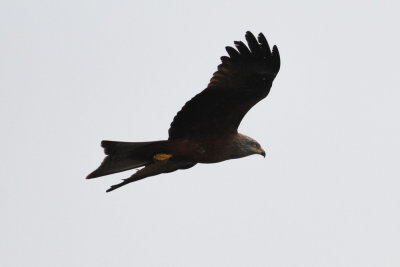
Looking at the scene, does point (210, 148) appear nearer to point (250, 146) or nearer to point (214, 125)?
point (214, 125)

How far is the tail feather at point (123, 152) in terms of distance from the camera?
50.3 feet

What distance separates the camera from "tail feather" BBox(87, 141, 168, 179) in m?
15.3

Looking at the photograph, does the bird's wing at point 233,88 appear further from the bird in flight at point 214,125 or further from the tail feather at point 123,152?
the tail feather at point 123,152

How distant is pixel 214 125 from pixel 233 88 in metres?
0.70

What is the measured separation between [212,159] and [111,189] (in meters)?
1.59

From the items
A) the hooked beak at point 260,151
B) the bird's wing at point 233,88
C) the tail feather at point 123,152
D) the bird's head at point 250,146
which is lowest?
the hooked beak at point 260,151

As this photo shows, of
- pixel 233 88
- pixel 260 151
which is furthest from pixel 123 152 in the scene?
pixel 260 151

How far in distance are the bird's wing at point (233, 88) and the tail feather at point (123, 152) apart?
1.14 feet

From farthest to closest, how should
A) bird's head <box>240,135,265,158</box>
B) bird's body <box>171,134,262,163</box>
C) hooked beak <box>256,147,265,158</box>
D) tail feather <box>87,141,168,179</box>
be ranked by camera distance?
hooked beak <box>256,147,265,158</box>
bird's head <box>240,135,265,158</box>
bird's body <box>171,134,262,163</box>
tail feather <box>87,141,168,179</box>

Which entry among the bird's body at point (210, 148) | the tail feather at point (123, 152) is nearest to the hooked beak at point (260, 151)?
the bird's body at point (210, 148)

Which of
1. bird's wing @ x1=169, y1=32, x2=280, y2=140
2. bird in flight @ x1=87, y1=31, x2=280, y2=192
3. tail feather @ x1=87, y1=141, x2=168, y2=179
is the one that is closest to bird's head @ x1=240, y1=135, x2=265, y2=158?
bird in flight @ x1=87, y1=31, x2=280, y2=192

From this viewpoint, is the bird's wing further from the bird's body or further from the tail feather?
the tail feather

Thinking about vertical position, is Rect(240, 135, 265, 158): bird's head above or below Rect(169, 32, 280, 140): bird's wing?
below

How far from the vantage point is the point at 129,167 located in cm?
1545
